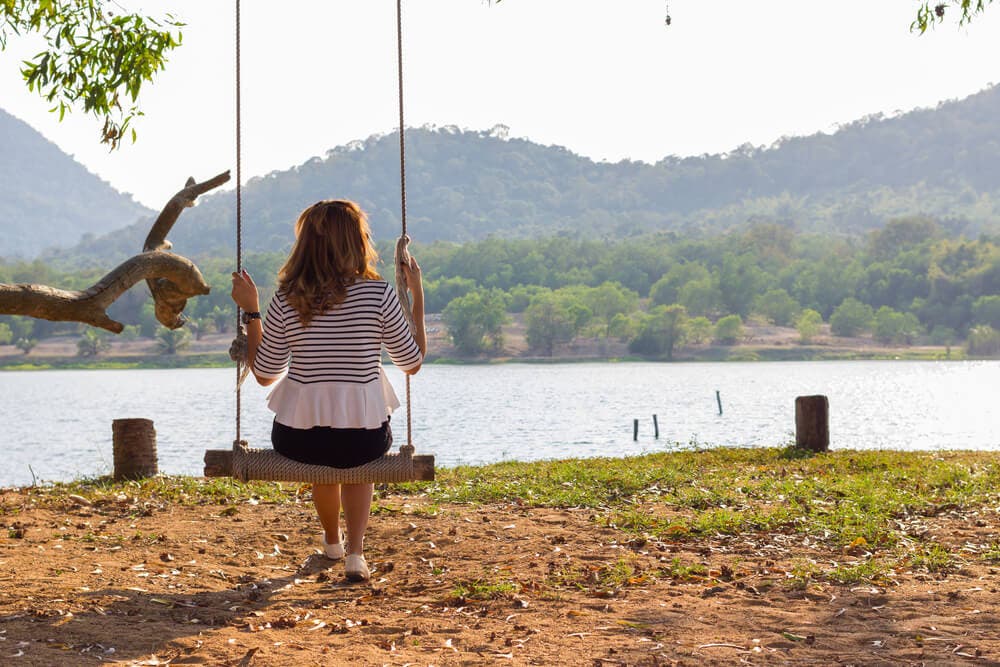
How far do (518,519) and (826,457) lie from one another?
509cm

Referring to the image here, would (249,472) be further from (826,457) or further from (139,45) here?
(826,457)

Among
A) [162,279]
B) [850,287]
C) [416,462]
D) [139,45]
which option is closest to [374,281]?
[416,462]

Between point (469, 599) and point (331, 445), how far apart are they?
96 cm

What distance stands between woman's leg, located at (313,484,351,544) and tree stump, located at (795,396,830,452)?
7.76 meters

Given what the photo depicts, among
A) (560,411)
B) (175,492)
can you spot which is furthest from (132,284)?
(560,411)

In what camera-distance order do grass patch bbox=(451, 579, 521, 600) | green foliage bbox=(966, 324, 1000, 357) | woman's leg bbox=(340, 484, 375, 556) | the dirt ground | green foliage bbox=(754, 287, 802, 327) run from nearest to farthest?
the dirt ground < grass patch bbox=(451, 579, 521, 600) < woman's leg bbox=(340, 484, 375, 556) < green foliage bbox=(966, 324, 1000, 357) < green foliage bbox=(754, 287, 802, 327)

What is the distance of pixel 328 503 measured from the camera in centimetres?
548

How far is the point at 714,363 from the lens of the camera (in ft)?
328

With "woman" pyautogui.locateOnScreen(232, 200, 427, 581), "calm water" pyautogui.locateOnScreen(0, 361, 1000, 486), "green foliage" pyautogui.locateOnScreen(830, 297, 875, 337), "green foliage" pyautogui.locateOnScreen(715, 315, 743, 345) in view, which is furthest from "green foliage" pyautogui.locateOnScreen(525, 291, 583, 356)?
"woman" pyautogui.locateOnScreen(232, 200, 427, 581)

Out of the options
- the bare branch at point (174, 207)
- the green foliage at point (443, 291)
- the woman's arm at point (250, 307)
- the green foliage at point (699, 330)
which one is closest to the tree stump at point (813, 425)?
the bare branch at point (174, 207)

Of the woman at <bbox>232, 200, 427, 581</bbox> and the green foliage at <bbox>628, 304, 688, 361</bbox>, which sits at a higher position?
the green foliage at <bbox>628, 304, 688, 361</bbox>

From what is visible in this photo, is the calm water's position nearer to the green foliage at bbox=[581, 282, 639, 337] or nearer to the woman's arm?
the woman's arm

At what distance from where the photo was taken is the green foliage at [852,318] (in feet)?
338

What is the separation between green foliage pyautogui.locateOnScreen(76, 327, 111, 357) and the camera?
10500 cm
